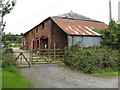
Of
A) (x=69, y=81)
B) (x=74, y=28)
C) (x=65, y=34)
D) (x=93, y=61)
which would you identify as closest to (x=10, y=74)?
(x=69, y=81)

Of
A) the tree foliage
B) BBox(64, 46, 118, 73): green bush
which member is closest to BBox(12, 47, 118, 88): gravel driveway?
BBox(64, 46, 118, 73): green bush

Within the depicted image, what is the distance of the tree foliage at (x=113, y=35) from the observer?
35.6ft

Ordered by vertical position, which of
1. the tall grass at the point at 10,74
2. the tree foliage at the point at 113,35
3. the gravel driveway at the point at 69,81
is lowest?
the gravel driveway at the point at 69,81

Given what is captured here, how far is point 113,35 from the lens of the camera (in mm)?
10758

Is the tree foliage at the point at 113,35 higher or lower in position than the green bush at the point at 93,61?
higher

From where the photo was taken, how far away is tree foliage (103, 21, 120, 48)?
10.8m

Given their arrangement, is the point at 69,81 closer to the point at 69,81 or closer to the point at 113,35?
the point at 69,81

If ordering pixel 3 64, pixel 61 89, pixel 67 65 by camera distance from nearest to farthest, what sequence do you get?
pixel 61 89
pixel 3 64
pixel 67 65

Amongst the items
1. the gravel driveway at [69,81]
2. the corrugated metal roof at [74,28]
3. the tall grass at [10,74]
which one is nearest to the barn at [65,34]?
the corrugated metal roof at [74,28]

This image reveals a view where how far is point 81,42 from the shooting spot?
1153 centimetres

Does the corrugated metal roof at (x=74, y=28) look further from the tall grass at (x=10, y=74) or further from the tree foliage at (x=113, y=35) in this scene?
the tall grass at (x=10, y=74)

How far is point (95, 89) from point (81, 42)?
7075mm

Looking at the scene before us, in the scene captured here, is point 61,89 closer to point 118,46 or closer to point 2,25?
point 2,25

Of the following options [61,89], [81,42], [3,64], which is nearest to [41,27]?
[81,42]
